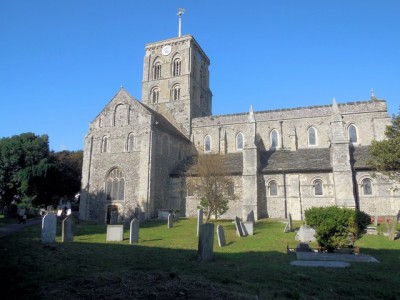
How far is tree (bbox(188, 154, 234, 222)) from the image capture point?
980 inches

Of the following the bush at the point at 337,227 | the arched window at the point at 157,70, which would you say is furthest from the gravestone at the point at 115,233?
the arched window at the point at 157,70

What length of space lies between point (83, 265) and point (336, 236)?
32.8 feet

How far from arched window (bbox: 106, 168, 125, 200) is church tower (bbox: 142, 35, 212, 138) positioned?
10853 millimetres

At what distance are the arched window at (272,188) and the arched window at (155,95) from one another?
66.8ft

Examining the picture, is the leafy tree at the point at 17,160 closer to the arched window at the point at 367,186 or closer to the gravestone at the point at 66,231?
the gravestone at the point at 66,231

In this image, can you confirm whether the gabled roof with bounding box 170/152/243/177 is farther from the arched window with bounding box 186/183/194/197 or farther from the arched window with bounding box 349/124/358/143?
the arched window with bounding box 349/124/358/143

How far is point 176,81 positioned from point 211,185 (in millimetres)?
20162

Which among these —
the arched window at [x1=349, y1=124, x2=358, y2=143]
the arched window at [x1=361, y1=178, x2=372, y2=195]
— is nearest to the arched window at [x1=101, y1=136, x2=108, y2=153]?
the arched window at [x1=361, y1=178, x2=372, y2=195]

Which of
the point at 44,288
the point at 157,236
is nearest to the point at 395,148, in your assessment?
the point at 157,236

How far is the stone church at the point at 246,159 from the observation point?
27.4m

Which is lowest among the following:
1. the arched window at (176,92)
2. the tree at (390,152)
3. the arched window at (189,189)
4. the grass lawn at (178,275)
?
the grass lawn at (178,275)

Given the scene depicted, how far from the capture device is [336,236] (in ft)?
43.0

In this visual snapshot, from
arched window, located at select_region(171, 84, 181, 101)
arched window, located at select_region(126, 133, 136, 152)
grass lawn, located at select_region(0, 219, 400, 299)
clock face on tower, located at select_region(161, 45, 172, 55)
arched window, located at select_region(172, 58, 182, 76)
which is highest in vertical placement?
clock face on tower, located at select_region(161, 45, 172, 55)

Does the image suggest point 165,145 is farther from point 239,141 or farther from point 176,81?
point 176,81
